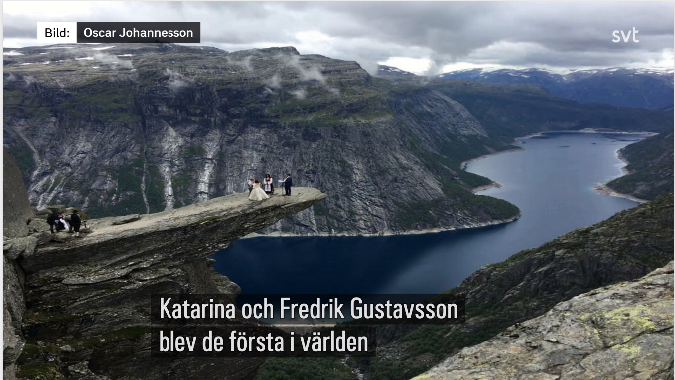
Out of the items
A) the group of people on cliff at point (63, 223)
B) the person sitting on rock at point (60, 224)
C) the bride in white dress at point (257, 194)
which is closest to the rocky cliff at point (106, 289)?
the group of people on cliff at point (63, 223)

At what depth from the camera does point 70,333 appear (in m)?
31.1

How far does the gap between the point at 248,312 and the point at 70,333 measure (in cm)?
1282

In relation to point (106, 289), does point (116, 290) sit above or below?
below

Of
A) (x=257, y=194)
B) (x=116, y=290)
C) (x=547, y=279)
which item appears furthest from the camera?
(x=547, y=279)

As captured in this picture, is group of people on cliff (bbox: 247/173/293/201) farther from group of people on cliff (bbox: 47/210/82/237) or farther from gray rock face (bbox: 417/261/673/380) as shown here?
gray rock face (bbox: 417/261/673/380)

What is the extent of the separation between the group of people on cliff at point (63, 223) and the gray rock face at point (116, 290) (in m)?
1.17

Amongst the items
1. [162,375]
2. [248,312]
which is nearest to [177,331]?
[162,375]

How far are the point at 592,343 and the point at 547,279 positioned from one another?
77523mm

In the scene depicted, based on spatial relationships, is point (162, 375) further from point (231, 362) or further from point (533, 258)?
point (533, 258)

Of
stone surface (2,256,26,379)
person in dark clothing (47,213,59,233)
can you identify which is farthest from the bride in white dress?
stone surface (2,256,26,379)

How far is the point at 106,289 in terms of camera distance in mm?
32625

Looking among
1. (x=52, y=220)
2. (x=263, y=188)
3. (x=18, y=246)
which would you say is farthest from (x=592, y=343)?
(x=52, y=220)

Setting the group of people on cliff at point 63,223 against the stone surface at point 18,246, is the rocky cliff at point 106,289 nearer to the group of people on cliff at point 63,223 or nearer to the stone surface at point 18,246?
the stone surface at point 18,246

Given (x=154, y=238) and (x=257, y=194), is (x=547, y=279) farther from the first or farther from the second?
(x=154, y=238)
